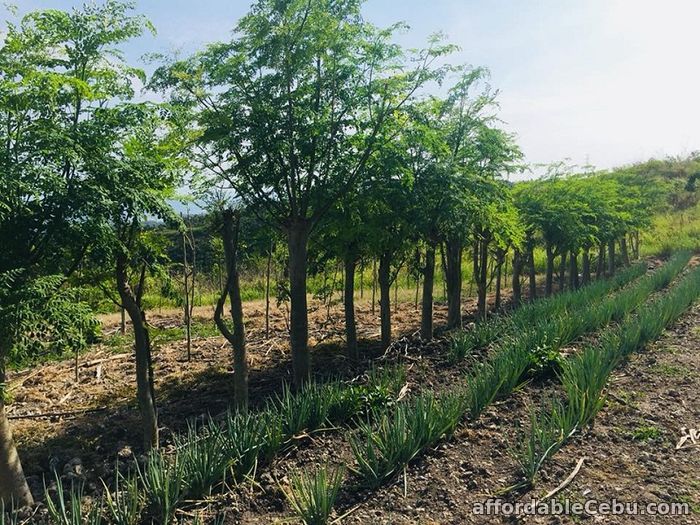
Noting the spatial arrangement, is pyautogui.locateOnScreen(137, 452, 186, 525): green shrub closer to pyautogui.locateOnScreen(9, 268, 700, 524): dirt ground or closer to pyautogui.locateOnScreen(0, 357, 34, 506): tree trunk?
pyautogui.locateOnScreen(9, 268, 700, 524): dirt ground

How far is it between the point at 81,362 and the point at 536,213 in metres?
8.42

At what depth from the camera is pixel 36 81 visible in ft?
11.7

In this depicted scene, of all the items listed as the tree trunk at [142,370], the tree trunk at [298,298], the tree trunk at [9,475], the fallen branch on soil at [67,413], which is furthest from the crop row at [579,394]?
the fallen branch on soil at [67,413]

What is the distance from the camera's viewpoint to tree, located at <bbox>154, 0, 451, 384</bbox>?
5328mm

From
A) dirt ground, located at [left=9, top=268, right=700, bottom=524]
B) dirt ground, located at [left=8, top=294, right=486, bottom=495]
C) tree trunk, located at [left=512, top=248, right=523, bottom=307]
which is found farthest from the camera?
tree trunk, located at [left=512, top=248, right=523, bottom=307]

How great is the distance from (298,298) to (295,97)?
2.08 meters

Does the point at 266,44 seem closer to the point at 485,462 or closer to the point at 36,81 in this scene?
the point at 36,81

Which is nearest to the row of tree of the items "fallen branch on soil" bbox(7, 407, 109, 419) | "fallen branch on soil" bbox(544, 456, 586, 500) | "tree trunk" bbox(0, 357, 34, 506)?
"tree trunk" bbox(0, 357, 34, 506)

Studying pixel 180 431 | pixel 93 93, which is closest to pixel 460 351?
pixel 180 431

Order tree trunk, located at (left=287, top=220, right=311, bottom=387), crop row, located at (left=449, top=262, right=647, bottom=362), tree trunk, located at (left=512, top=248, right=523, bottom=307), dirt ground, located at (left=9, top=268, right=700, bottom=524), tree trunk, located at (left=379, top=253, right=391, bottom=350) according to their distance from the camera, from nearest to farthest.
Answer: dirt ground, located at (left=9, top=268, right=700, bottom=524)
tree trunk, located at (left=287, top=220, right=311, bottom=387)
crop row, located at (left=449, top=262, right=647, bottom=362)
tree trunk, located at (left=379, top=253, right=391, bottom=350)
tree trunk, located at (left=512, top=248, right=523, bottom=307)

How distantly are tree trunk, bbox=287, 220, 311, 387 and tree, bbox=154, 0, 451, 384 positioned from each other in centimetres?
21

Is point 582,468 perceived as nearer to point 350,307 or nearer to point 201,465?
point 201,465

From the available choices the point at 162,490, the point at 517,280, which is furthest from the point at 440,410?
the point at 517,280

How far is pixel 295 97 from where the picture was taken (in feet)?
17.7
